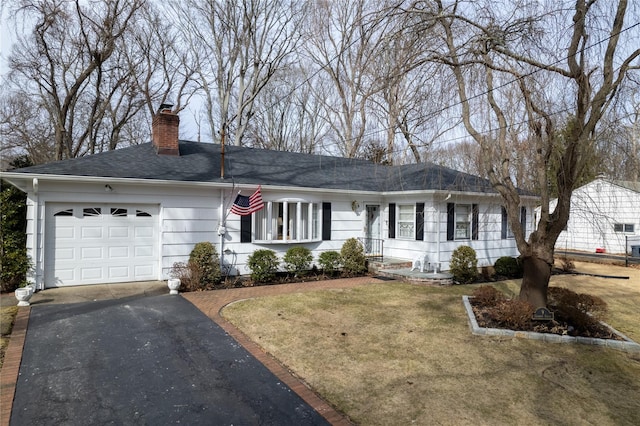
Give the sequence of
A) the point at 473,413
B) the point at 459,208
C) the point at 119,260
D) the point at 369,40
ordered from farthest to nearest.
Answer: the point at 459,208 < the point at 119,260 < the point at 369,40 < the point at 473,413

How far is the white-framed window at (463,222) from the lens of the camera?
13.6 metres

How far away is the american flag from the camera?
34.9 feet

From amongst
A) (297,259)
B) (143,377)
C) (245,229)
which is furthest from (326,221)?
(143,377)

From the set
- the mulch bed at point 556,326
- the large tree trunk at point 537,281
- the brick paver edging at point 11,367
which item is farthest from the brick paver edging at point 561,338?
the brick paver edging at point 11,367

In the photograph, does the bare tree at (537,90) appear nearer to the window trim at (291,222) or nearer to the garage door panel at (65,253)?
the window trim at (291,222)

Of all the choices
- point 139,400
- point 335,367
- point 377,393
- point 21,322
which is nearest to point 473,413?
point 377,393

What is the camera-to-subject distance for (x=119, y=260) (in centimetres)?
1022

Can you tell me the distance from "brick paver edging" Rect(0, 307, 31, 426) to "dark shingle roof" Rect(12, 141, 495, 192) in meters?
4.01

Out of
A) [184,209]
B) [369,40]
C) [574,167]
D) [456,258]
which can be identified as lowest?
[456,258]

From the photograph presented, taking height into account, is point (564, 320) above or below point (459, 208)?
below

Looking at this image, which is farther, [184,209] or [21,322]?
[184,209]

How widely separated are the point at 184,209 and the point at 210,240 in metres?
1.11

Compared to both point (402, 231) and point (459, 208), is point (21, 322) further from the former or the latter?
point (459, 208)

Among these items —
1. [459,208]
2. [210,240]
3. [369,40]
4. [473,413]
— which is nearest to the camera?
[473,413]
